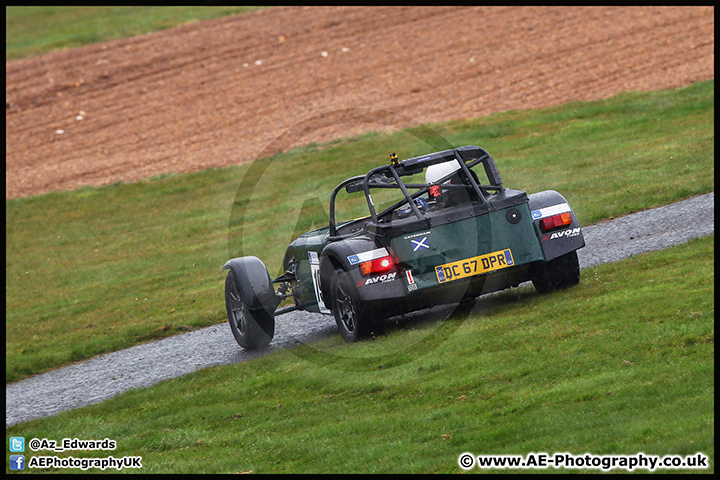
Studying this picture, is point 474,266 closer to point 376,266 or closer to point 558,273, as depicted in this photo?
point 376,266

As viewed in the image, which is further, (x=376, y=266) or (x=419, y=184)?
(x=419, y=184)

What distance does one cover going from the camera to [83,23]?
43094 mm

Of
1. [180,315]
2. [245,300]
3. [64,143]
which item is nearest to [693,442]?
[245,300]

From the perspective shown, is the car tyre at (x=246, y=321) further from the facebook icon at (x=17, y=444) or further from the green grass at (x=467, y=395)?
the facebook icon at (x=17, y=444)

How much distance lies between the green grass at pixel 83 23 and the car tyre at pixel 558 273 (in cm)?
3304

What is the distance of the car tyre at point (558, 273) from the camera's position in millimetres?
10117

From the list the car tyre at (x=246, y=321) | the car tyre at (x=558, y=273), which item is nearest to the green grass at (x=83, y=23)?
the car tyre at (x=246, y=321)

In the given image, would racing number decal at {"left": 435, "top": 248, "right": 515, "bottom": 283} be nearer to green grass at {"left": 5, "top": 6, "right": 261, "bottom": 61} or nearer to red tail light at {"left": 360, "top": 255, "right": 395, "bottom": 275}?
red tail light at {"left": 360, "top": 255, "right": 395, "bottom": 275}

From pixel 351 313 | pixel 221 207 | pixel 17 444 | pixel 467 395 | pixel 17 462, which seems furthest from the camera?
pixel 221 207

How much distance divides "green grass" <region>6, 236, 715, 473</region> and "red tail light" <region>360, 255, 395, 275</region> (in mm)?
761

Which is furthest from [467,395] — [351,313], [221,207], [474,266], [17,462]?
[221,207]

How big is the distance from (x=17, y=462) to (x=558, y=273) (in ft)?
19.4

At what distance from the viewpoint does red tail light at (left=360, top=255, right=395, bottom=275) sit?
9.39m

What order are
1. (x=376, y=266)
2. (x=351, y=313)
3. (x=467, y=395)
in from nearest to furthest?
(x=467, y=395)
(x=376, y=266)
(x=351, y=313)
